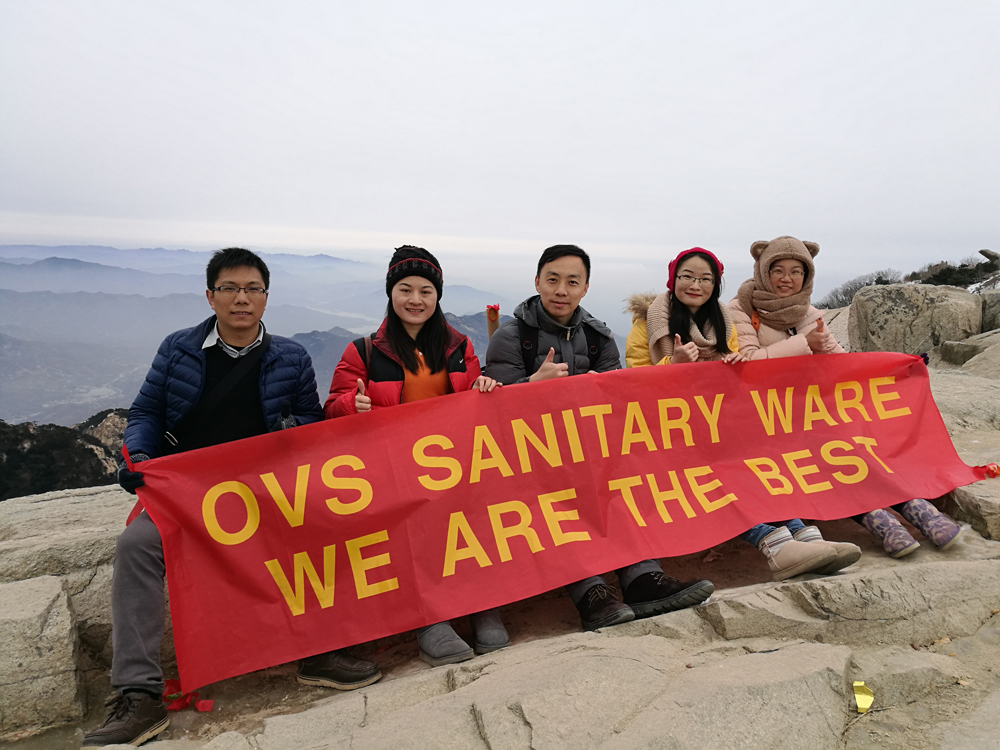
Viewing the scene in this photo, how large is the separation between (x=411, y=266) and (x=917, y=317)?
30.4ft

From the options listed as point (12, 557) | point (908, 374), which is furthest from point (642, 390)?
point (12, 557)

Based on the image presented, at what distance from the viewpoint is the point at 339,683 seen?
9.05 ft

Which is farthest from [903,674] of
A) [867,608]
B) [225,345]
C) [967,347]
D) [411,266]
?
[967,347]

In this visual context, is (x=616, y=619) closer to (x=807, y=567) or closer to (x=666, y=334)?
(x=807, y=567)

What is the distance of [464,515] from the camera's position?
3.04 metres

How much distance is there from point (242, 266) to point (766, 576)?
362cm

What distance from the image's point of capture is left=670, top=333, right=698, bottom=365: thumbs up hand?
12.4ft

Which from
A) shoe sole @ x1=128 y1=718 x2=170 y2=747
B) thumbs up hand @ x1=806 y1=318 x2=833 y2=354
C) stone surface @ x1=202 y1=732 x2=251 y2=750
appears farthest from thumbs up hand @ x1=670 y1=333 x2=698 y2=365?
shoe sole @ x1=128 y1=718 x2=170 y2=747

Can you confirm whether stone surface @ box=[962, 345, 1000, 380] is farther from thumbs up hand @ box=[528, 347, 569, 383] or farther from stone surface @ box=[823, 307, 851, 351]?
thumbs up hand @ box=[528, 347, 569, 383]

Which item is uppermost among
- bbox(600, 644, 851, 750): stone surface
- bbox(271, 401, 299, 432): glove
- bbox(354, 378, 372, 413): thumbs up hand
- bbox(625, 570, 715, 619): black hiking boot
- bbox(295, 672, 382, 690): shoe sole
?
bbox(354, 378, 372, 413): thumbs up hand

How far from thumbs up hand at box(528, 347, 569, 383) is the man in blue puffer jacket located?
133cm

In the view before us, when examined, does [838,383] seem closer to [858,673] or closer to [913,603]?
[913,603]

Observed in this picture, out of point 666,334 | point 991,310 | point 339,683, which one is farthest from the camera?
point 991,310

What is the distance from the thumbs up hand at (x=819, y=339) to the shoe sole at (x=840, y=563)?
1704 millimetres
